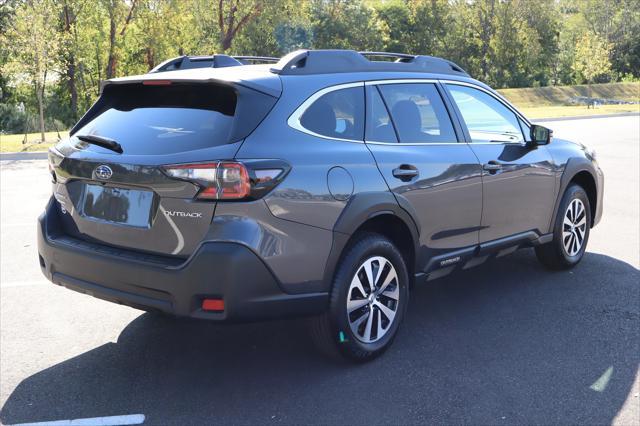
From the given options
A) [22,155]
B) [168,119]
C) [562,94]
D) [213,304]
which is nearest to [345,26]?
[562,94]

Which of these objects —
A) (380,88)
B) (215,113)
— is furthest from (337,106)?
(215,113)

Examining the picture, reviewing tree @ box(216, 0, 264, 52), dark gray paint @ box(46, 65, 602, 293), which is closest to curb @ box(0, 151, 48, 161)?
dark gray paint @ box(46, 65, 602, 293)

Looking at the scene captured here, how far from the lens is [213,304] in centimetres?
334

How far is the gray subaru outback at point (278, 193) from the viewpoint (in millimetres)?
3328

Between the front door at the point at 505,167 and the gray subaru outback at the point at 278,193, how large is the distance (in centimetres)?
4

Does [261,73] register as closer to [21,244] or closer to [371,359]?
[371,359]

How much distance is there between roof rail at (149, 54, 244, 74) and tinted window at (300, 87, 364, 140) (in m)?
0.87

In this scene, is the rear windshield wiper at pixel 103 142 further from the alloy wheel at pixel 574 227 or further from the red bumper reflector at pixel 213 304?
the alloy wheel at pixel 574 227

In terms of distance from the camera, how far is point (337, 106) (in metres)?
3.94

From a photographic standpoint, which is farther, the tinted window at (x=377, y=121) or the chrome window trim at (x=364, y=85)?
the tinted window at (x=377, y=121)

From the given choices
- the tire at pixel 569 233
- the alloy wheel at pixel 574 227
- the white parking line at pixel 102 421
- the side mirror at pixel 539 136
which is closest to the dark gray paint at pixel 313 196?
the side mirror at pixel 539 136

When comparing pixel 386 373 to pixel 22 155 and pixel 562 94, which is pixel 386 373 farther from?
pixel 562 94

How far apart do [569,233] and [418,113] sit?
7.29ft

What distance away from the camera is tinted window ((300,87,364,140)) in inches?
148
